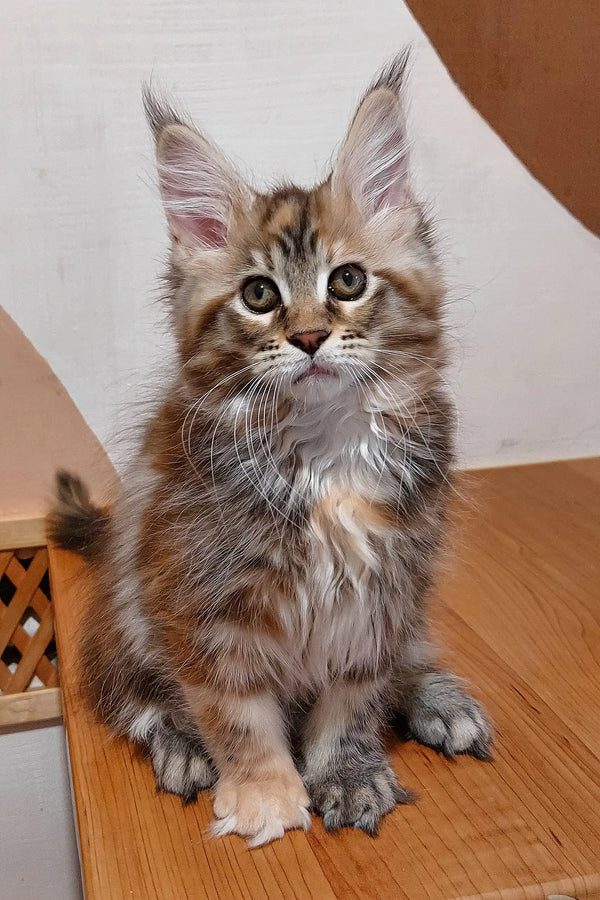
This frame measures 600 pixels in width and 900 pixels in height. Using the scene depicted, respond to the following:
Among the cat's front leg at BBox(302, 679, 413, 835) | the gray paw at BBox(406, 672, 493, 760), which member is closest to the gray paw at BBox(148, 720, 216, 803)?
the cat's front leg at BBox(302, 679, 413, 835)

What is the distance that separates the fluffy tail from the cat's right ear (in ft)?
1.95

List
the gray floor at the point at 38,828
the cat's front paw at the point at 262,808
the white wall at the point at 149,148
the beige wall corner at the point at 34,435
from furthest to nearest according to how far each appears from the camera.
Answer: the gray floor at the point at 38,828
the beige wall corner at the point at 34,435
the white wall at the point at 149,148
the cat's front paw at the point at 262,808

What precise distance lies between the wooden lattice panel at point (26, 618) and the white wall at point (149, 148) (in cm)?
27

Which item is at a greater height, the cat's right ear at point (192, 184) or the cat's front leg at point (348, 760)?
the cat's right ear at point (192, 184)

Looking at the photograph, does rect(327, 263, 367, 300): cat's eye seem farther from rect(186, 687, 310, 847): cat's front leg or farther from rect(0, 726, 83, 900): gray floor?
rect(0, 726, 83, 900): gray floor

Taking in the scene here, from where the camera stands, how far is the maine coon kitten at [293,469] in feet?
2.63

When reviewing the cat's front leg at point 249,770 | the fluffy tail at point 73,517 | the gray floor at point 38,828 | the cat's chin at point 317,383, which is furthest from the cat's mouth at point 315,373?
the gray floor at point 38,828

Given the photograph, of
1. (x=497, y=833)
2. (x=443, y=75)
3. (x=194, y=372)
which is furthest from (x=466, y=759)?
(x=443, y=75)

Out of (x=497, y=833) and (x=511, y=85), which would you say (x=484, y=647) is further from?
(x=511, y=85)

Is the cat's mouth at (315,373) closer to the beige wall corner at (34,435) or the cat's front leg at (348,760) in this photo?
the cat's front leg at (348,760)

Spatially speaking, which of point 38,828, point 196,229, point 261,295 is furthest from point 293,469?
point 38,828

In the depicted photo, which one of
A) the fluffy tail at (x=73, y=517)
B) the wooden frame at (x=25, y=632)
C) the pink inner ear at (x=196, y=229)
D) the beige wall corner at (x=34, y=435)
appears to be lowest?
the wooden frame at (x=25, y=632)

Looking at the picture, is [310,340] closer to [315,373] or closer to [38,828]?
[315,373]

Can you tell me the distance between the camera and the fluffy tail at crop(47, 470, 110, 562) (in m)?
1.39
